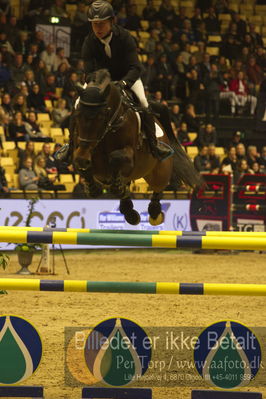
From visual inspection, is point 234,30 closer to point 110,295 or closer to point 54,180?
point 54,180

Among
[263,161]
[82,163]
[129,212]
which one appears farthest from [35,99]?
[82,163]

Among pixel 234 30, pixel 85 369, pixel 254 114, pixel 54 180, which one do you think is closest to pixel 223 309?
pixel 85 369

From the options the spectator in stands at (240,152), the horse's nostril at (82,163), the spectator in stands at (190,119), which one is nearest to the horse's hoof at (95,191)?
the horse's nostril at (82,163)

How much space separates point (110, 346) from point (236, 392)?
1.05 metres

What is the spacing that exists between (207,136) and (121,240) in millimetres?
14301

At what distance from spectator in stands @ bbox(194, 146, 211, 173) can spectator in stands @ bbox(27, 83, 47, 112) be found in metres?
3.78

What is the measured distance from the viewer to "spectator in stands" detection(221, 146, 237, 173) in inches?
744

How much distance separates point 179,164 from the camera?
28.0 ft

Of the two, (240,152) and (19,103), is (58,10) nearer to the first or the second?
(19,103)

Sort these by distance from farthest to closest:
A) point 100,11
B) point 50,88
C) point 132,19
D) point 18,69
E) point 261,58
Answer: point 261,58
point 132,19
point 50,88
point 18,69
point 100,11

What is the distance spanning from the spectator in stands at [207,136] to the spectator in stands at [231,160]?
81 centimetres

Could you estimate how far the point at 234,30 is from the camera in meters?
24.1

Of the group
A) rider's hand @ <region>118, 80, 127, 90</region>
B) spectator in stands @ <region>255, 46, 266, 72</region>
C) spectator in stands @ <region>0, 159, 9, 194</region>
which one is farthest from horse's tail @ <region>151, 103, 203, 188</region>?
spectator in stands @ <region>255, 46, 266, 72</region>

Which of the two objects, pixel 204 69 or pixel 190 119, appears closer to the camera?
pixel 190 119
